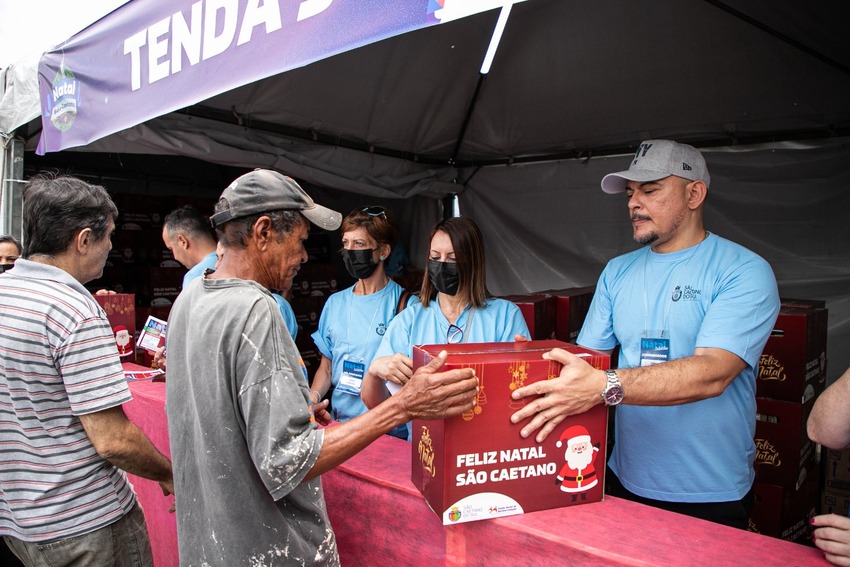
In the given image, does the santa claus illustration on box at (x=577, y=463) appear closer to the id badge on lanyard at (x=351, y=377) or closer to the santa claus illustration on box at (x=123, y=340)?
the id badge on lanyard at (x=351, y=377)

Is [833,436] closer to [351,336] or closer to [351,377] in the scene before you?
[351,377]

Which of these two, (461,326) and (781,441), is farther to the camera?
(781,441)

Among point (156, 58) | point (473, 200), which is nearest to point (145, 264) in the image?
point (473, 200)

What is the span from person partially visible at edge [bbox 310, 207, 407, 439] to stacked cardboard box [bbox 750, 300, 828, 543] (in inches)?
74.1

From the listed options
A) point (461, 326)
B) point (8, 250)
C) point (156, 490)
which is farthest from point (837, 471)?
point (8, 250)

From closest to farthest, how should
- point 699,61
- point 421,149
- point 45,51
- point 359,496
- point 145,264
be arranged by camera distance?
point 359,496 < point 45,51 < point 699,61 < point 421,149 < point 145,264

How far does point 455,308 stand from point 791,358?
1645 millimetres

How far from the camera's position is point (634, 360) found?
1.96 metres

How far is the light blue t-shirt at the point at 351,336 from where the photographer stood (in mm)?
2715

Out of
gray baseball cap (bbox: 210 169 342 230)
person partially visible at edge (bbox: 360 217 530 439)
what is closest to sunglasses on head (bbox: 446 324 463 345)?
person partially visible at edge (bbox: 360 217 530 439)

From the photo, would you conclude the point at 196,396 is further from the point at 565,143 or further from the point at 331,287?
the point at 331,287

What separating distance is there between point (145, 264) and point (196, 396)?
510 centimetres

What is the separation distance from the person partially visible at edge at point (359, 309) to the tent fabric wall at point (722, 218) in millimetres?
2456

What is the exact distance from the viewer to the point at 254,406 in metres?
1.14
